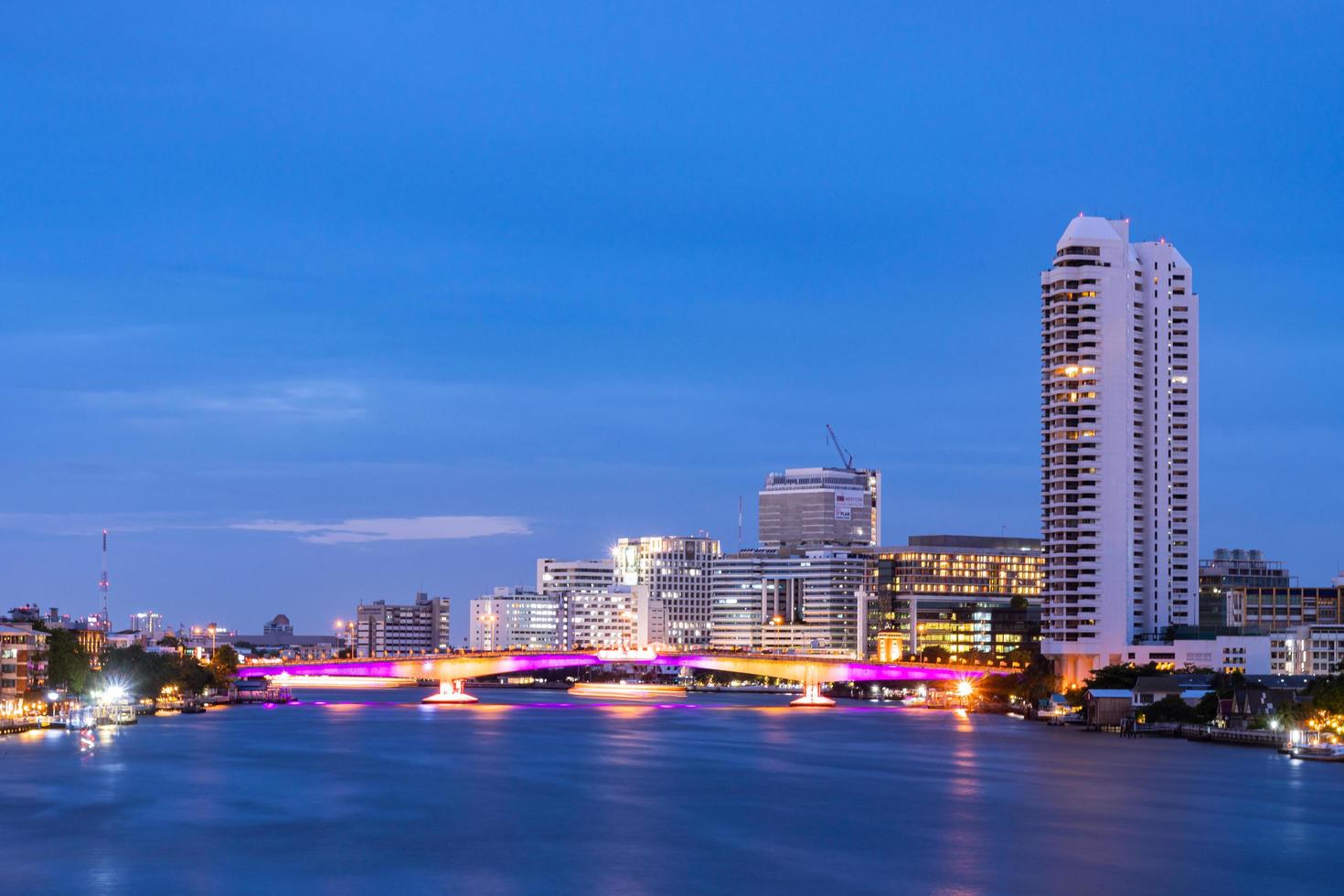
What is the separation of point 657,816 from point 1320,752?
41459 millimetres

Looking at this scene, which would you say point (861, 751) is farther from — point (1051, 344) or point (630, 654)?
point (630, 654)

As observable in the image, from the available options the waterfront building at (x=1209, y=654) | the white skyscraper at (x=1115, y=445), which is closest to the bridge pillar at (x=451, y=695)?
the white skyscraper at (x=1115, y=445)

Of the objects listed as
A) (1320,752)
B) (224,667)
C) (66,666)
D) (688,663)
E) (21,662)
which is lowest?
(224,667)

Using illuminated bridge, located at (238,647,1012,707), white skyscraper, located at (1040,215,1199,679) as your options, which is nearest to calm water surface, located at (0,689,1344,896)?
white skyscraper, located at (1040,215,1199,679)

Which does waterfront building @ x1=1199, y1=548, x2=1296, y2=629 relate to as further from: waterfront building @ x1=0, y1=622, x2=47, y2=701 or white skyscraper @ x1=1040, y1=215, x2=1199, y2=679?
waterfront building @ x1=0, y1=622, x2=47, y2=701

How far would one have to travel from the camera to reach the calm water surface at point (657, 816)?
55375 millimetres

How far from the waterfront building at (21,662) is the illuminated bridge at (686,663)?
39.2 metres

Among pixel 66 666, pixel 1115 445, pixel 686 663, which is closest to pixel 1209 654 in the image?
pixel 1115 445

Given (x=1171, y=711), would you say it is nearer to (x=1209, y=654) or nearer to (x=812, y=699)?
(x=1209, y=654)

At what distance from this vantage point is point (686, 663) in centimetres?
18275

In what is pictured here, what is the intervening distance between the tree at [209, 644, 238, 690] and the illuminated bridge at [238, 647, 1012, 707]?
2886mm

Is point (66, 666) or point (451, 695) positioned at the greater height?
point (66, 666)

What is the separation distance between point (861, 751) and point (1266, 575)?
107149 mm

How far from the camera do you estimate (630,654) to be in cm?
19838
